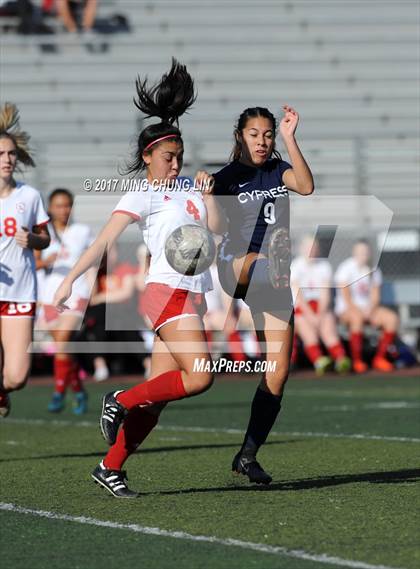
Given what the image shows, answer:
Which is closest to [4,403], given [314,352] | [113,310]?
[113,310]

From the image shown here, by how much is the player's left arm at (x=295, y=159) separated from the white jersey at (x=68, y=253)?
6.14 meters

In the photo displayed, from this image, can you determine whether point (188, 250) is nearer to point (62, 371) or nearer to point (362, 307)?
point (62, 371)

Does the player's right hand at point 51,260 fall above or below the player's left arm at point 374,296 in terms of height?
above

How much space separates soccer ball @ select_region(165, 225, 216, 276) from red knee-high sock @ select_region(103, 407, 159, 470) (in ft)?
2.47

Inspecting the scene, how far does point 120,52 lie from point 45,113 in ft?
6.97

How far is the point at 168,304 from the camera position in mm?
6043

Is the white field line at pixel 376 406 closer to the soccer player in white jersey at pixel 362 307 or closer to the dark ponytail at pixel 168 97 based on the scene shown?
the soccer player in white jersey at pixel 362 307

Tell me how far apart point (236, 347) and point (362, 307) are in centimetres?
215

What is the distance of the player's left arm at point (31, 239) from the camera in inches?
308

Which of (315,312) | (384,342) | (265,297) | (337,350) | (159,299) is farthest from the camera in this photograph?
(384,342)

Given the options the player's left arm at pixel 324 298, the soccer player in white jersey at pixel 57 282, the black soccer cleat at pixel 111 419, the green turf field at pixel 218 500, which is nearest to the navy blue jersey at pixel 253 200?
the black soccer cleat at pixel 111 419

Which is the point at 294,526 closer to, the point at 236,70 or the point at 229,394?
the point at 229,394

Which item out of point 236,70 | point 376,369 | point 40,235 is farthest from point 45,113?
point 40,235

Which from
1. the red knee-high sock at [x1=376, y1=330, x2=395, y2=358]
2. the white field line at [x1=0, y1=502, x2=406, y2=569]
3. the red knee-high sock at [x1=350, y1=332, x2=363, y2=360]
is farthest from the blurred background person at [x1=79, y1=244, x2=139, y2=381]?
the white field line at [x1=0, y1=502, x2=406, y2=569]
